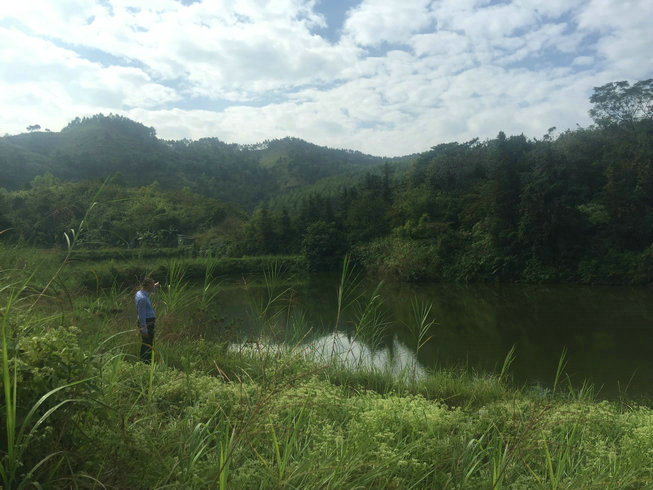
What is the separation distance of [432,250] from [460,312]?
9967mm

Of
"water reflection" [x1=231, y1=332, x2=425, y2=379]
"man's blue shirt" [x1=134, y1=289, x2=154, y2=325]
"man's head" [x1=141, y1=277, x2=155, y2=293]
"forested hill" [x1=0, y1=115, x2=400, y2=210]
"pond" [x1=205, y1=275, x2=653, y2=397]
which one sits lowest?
"pond" [x1=205, y1=275, x2=653, y2=397]

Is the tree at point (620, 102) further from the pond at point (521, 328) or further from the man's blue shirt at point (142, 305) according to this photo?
the man's blue shirt at point (142, 305)

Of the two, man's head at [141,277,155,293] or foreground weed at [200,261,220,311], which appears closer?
foreground weed at [200,261,220,311]

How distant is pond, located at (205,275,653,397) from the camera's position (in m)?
6.97

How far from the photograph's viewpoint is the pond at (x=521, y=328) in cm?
697

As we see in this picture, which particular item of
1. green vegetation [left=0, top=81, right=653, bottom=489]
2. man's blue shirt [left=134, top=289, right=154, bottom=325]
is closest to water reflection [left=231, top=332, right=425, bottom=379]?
green vegetation [left=0, top=81, right=653, bottom=489]

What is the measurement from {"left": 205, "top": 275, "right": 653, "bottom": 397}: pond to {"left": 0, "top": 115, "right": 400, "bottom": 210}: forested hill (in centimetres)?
2678

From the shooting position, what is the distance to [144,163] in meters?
50.5

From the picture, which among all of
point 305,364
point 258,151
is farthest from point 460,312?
point 258,151

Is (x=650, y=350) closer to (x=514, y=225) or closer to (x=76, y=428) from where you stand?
(x=76, y=428)

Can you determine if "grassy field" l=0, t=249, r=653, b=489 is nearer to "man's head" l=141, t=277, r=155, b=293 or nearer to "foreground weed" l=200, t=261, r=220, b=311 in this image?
"foreground weed" l=200, t=261, r=220, b=311

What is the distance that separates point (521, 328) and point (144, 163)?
48.6 m

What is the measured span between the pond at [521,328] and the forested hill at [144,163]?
26.8 meters

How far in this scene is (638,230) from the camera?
66.0 feet
